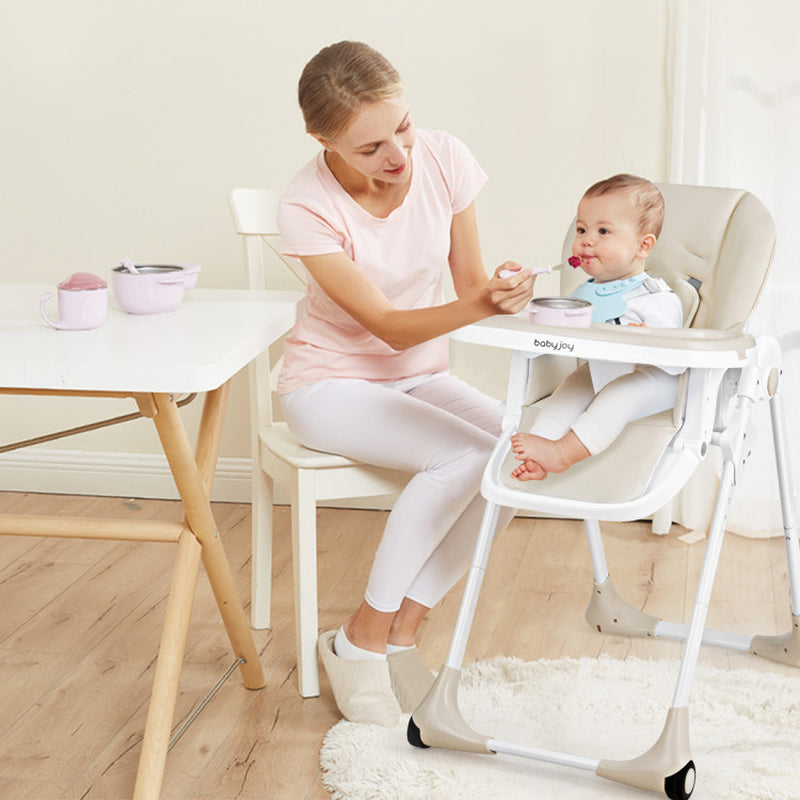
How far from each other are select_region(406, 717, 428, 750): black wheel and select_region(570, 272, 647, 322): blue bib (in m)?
0.70

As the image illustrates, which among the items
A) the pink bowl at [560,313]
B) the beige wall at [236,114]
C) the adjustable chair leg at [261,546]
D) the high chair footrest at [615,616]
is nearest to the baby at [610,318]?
the pink bowl at [560,313]

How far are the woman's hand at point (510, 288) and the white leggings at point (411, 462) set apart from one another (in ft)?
1.03

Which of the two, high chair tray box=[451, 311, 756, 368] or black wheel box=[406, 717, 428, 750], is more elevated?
high chair tray box=[451, 311, 756, 368]

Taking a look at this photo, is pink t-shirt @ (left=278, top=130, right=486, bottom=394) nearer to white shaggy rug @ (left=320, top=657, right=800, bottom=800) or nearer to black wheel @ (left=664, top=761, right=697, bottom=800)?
white shaggy rug @ (left=320, top=657, right=800, bottom=800)

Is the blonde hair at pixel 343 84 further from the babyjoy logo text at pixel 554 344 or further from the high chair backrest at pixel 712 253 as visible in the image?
the babyjoy logo text at pixel 554 344

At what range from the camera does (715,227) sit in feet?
→ 6.25

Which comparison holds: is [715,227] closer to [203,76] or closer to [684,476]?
[684,476]

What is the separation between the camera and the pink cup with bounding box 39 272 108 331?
64.1 inches

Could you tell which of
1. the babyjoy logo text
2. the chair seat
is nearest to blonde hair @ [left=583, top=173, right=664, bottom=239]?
the babyjoy logo text

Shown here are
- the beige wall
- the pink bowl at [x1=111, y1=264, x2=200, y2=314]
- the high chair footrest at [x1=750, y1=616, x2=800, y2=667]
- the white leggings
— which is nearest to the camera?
the pink bowl at [x1=111, y1=264, x2=200, y2=314]

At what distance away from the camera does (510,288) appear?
65.1 inches

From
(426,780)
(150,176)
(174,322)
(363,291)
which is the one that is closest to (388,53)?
(150,176)

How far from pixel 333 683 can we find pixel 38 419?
1584 millimetres

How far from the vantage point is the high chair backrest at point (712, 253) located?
71.1 inches
